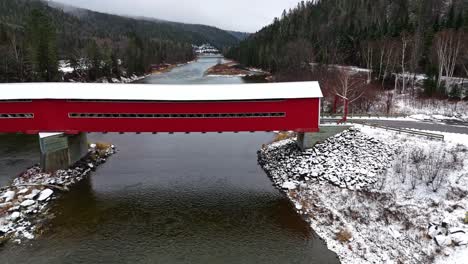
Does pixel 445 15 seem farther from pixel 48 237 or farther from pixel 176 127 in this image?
pixel 48 237

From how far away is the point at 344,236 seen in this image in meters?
15.7

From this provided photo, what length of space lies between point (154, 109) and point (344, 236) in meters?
13.9

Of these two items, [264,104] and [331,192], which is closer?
[331,192]

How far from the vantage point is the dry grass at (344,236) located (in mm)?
15508

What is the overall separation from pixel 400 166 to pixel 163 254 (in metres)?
14.4

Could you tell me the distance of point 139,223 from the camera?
1750 centimetres

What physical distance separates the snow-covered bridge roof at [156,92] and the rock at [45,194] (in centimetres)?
602

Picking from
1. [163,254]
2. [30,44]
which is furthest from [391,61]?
[30,44]

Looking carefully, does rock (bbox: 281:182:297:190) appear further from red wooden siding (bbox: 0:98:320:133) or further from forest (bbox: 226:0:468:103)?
forest (bbox: 226:0:468:103)

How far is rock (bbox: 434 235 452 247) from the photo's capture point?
14.0 m

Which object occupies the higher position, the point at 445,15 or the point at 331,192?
the point at 445,15

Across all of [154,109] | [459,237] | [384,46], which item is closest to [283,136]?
[154,109]

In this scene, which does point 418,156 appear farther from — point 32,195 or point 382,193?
point 32,195

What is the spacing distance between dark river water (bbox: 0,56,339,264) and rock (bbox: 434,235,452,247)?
4328 mm
